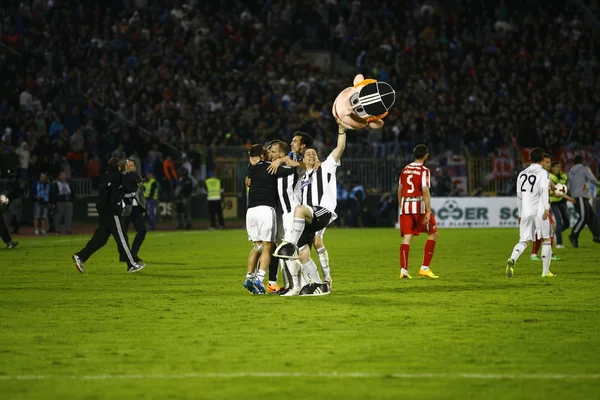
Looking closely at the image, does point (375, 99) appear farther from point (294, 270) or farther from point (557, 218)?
point (557, 218)

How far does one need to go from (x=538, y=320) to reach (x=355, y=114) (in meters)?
3.72

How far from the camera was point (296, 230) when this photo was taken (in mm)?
13617

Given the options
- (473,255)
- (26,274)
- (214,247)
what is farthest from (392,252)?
(26,274)

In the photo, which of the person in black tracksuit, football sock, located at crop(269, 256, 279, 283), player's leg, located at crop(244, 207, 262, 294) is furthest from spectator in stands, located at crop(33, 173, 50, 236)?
player's leg, located at crop(244, 207, 262, 294)

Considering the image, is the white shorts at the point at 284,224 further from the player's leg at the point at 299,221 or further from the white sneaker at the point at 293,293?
the white sneaker at the point at 293,293

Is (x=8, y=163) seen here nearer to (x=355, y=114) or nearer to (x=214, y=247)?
(x=214, y=247)

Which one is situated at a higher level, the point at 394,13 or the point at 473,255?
the point at 394,13

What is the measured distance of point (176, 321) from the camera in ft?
39.3

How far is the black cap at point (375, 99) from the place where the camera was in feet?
45.5

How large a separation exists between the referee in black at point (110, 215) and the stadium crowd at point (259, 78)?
16.9m

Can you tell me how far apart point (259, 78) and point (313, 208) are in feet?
89.5

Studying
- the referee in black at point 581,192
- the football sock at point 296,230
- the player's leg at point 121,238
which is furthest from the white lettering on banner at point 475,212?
the football sock at point 296,230

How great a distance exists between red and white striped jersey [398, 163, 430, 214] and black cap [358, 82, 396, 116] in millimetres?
3435

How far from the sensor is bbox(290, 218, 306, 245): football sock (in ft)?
44.7
